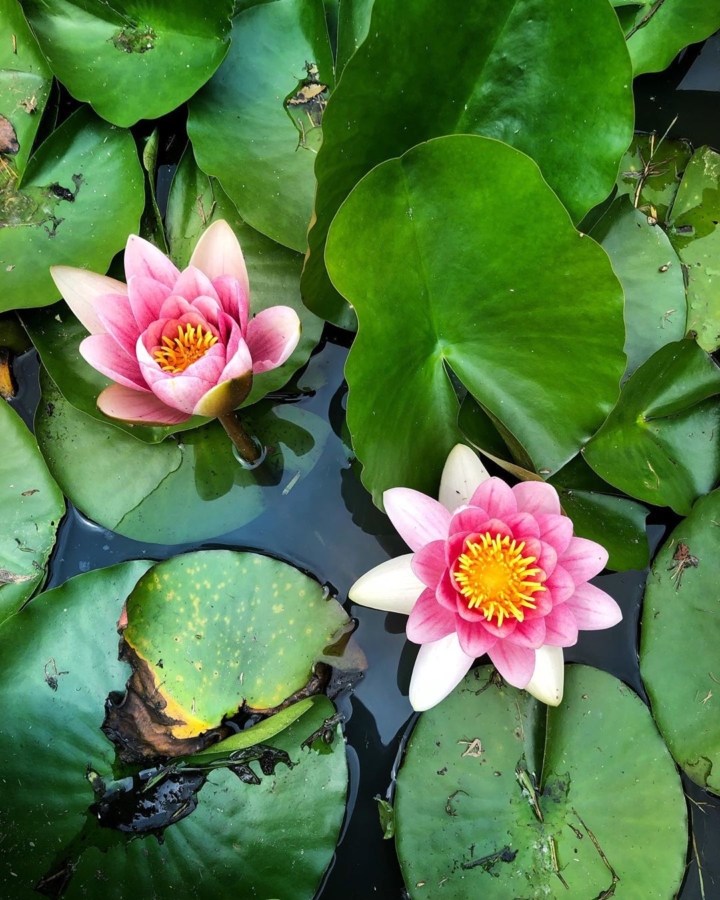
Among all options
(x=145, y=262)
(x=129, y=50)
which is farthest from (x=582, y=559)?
(x=129, y=50)

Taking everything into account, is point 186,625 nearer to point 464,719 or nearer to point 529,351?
point 464,719

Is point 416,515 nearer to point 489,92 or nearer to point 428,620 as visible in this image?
point 428,620

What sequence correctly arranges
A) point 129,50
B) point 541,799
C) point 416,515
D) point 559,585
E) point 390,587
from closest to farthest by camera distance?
point 559,585 → point 416,515 → point 390,587 → point 541,799 → point 129,50

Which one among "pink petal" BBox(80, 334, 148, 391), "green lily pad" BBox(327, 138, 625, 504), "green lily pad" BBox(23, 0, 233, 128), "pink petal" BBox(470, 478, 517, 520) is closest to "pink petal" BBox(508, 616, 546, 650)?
"pink petal" BBox(470, 478, 517, 520)

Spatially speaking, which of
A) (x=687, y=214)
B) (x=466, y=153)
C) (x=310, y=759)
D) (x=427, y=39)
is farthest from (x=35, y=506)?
(x=687, y=214)

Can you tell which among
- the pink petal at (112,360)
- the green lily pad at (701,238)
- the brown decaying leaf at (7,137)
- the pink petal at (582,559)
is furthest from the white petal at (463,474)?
the brown decaying leaf at (7,137)

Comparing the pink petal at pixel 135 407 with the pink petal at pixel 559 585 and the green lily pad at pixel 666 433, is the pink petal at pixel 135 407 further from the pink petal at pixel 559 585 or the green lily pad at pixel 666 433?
the green lily pad at pixel 666 433

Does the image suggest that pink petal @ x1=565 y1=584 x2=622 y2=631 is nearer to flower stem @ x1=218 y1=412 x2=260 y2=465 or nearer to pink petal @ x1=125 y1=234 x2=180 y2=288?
flower stem @ x1=218 y1=412 x2=260 y2=465
